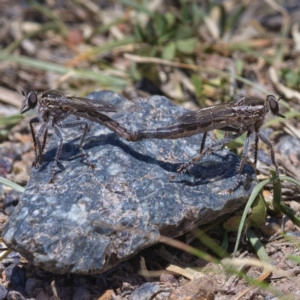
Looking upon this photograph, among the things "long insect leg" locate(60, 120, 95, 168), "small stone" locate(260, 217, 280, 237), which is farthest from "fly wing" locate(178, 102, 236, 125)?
"small stone" locate(260, 217, 280, 237)

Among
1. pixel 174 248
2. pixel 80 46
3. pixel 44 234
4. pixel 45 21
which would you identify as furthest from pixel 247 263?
pixel 45 21

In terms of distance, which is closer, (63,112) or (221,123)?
(221,123)

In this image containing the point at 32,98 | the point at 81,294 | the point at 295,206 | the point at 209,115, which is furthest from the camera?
the point at 295,206

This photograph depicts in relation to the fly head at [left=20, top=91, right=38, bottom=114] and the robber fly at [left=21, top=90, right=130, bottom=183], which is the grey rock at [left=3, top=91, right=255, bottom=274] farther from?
the fly head at [left=20, top=91, right=38, bottom=114]

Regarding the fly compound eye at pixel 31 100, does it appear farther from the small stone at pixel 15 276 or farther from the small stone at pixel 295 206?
the small stone at pixel 295 206

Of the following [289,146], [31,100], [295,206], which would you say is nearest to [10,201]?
[31,100]

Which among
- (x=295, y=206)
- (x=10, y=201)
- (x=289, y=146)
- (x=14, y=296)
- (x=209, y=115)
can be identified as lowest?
(x=14, y=296)

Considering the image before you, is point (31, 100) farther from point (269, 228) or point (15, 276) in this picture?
point (269, 228)
